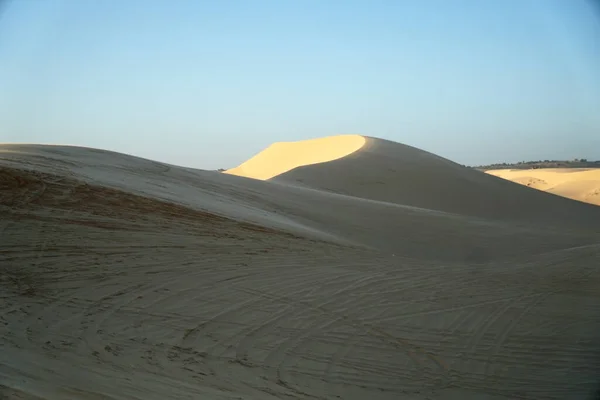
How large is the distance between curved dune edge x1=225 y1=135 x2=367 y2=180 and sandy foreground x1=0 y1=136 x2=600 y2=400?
2473cm

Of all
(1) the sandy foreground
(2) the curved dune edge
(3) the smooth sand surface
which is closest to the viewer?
(1) the sandy foreground

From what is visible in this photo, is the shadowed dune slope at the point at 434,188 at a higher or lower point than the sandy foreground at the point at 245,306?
higher

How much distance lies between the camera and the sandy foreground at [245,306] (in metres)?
5.30

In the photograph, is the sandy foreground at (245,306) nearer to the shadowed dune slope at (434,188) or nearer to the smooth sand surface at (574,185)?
the shadowed dune slope at (434,188)

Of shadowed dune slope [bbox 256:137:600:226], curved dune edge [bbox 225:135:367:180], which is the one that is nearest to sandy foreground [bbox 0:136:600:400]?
shadowed dune slope [bbox 256:137:600:226]

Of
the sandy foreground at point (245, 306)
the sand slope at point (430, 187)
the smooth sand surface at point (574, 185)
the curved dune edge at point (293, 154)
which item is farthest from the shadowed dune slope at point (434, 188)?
the sandy foreground at point (245, 306)

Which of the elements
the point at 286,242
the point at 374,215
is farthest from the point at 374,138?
the point at 286,242

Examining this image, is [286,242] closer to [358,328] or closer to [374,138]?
[358,328]

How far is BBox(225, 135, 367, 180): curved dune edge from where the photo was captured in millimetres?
38312

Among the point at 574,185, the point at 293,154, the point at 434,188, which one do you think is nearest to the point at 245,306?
the point at 434,188

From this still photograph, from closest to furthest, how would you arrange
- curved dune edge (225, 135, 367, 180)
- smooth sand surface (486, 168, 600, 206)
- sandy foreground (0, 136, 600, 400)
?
1. sandy foreground (0, 136, 600, 400)
2. curved dune edge (225, 135, 367, 180)
3. smooth sand surface (486, 168, 600, 206)

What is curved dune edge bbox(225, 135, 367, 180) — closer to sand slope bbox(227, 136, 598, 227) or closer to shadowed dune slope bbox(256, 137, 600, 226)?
sand slope bbox(227, 136, 598, 227)

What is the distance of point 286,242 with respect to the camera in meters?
10.7

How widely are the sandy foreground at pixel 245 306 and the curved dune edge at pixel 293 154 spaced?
81.1ft
